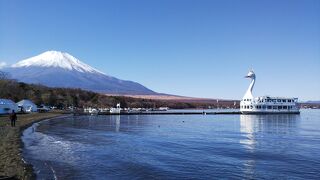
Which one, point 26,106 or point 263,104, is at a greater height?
point 263,104

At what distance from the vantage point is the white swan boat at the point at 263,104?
12688 cm

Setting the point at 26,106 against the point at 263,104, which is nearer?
the point at 26,106

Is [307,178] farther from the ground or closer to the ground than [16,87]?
closer to the ground

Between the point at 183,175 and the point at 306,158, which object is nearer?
the point at 183,175

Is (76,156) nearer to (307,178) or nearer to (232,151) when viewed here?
(232,151)

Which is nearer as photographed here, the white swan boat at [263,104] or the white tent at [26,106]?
the white tent at [26,106]

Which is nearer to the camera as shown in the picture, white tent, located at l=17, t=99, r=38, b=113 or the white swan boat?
white tent, located at l=17, t=99, r=38, b=113

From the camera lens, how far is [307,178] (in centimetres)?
1850

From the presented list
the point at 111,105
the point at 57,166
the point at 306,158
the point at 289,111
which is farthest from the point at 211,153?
the point at 111,105

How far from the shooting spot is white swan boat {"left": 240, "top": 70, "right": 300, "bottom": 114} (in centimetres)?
12688

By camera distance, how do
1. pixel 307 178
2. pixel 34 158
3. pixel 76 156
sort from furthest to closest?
pixel 76 156 < pixel 34 158 < pixel 307 178

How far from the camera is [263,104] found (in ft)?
419

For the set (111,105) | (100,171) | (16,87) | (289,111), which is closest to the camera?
(100,171)

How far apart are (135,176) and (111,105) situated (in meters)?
155
